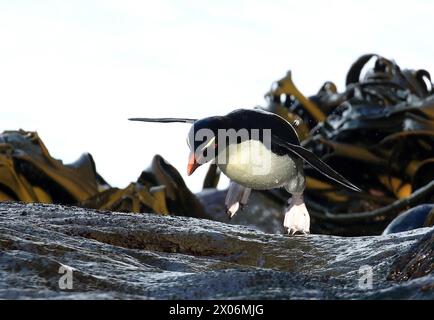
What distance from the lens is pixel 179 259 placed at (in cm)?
383

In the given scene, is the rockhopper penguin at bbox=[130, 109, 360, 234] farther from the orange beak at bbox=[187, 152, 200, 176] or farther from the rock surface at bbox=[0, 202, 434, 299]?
the rock surface at bbox=[0, 202, 434, 299]

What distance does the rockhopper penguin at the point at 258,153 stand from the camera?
4.36 meters

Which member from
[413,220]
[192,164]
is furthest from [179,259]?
[413,220]

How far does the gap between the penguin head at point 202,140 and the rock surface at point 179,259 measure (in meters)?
0.34

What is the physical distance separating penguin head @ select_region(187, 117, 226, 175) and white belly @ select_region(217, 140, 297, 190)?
0.15 meters

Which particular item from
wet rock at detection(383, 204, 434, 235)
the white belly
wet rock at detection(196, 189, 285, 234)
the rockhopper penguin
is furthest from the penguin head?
wet rock at detection(196, 189, 285, 234)

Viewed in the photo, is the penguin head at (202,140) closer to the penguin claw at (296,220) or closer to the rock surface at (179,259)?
the rock surface at (179,259)

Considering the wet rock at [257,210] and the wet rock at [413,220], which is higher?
the wet rock at [257,210]

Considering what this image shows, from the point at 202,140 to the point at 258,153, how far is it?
44cm

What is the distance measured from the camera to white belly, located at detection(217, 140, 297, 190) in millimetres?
4516

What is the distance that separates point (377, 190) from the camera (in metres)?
8.46

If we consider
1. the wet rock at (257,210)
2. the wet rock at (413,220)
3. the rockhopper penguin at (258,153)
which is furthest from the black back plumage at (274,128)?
the wet rock at (257,210)
